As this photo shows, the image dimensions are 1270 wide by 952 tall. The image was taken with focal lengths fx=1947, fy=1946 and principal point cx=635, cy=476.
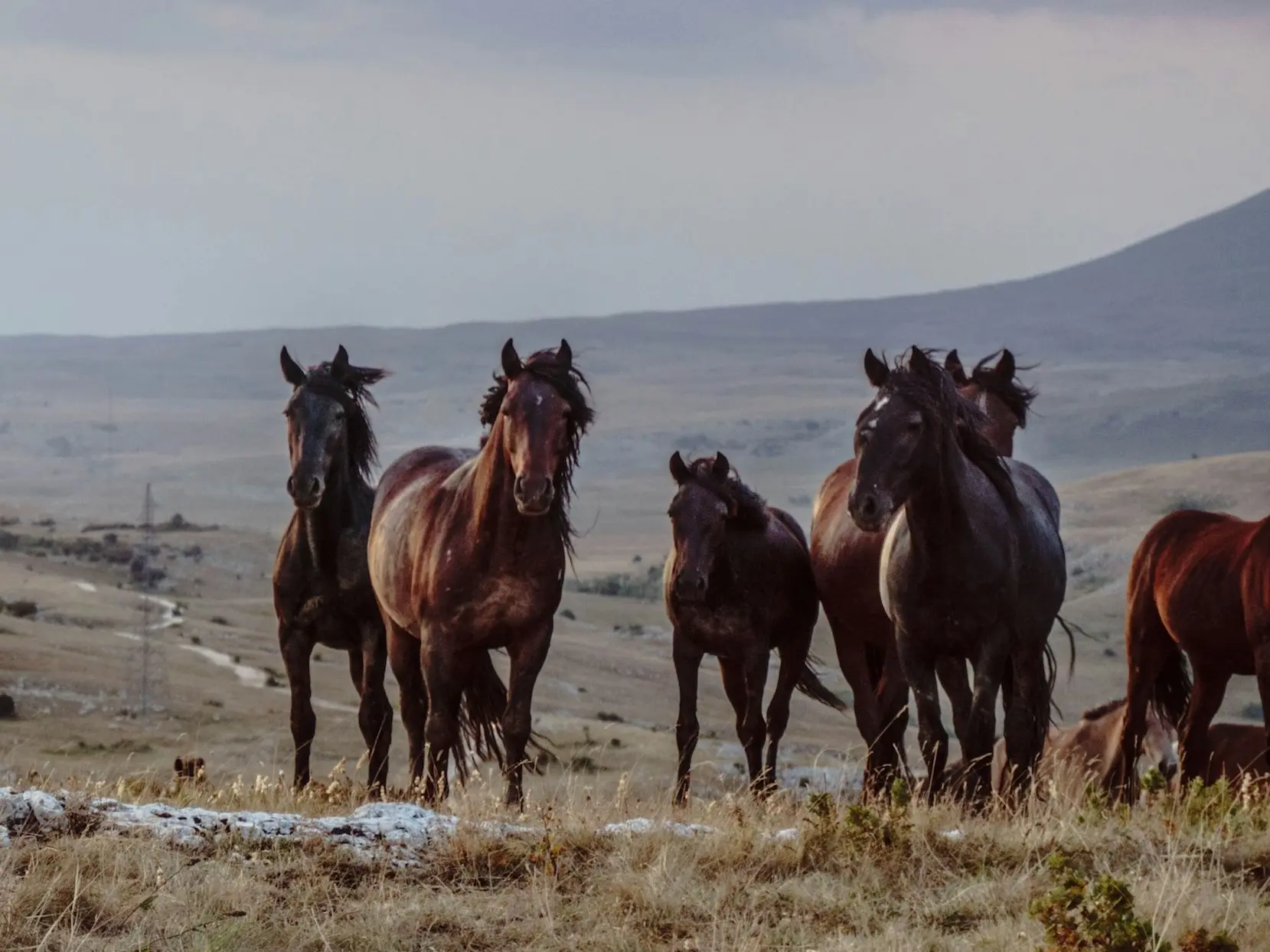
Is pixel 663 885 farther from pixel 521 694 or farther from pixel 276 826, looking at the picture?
pixel 521 694

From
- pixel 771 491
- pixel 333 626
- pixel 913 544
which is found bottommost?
pixel 771 491


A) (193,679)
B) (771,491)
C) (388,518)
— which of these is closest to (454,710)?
(388,518)

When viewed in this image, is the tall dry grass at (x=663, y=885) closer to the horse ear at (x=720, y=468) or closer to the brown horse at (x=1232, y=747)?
the horse ear at (x=720, y=468)

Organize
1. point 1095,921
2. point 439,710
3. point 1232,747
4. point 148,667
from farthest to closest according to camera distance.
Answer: point 148,667 < point 1232,747 < point 439,710 < point 1095,921

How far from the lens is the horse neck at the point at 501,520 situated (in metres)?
10.3

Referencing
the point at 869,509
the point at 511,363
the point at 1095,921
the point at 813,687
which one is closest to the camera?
the point at 1095,921

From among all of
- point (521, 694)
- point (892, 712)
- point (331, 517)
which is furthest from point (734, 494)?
point (521, 694)

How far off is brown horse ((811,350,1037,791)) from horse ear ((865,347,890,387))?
181cm

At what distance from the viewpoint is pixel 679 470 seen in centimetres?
1220

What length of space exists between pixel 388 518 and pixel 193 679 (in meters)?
25.3

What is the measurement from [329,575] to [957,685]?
400 centimetres

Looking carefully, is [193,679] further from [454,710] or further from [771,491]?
[771,491]

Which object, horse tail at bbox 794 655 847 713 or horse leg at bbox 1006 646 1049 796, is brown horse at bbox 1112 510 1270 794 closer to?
horse leg at bbox 1006 646 1049 796

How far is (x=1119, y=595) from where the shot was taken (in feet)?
208
